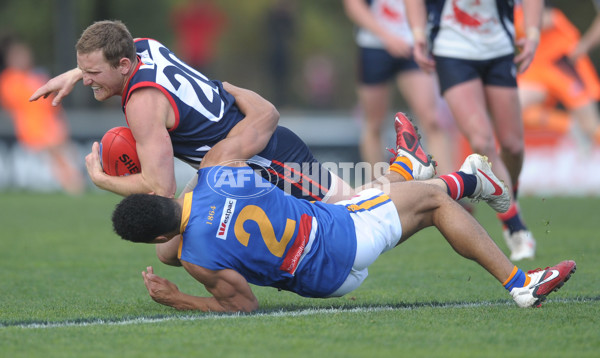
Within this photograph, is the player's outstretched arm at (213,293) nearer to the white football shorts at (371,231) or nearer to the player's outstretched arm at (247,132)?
the white football shorts at (371,231)

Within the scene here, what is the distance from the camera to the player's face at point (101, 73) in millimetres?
4887

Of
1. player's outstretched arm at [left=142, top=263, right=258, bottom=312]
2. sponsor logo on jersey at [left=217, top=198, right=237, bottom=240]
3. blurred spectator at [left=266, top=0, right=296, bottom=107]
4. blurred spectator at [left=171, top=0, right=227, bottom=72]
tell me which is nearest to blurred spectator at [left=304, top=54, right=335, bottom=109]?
blurred spectator at [left=171, top=0, right=227, bottom=72]

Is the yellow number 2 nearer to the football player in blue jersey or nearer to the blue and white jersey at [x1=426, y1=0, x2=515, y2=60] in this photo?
the football player in blue jersey

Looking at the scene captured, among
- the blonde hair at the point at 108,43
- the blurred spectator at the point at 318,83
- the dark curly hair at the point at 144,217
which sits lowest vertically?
the blurred spectator at the point at 318,83

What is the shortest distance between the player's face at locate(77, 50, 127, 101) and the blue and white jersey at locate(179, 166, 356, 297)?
0.81 m

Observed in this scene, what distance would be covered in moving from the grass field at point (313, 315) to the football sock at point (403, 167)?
26.8 inches

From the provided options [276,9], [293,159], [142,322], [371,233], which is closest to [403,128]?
[293,159]

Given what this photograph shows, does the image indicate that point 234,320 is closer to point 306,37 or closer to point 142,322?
point 142,322

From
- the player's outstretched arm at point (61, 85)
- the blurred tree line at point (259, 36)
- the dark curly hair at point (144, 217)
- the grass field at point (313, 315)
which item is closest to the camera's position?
the grass field at point (313, 315)

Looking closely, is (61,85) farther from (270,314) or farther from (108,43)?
(270,314)

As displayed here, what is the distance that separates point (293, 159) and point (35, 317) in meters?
1.88

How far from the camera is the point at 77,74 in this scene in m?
5.52

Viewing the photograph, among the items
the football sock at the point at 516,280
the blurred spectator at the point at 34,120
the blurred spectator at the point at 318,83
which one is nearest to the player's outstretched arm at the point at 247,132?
the football sock at the point at 516,280

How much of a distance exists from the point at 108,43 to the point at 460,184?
2.06 metres
